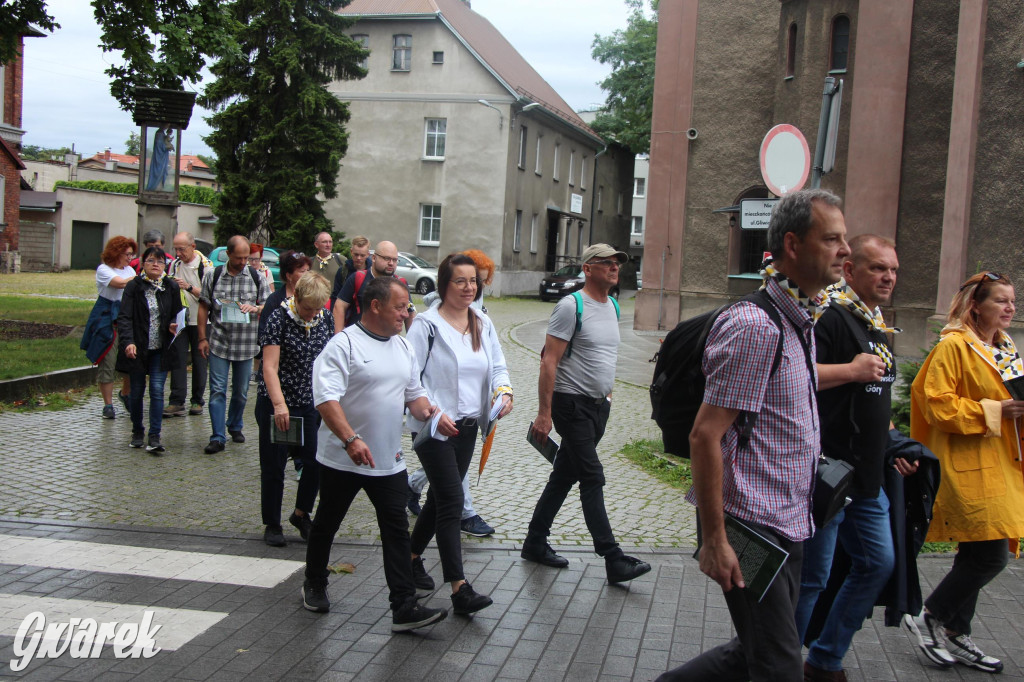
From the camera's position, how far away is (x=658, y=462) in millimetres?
9250

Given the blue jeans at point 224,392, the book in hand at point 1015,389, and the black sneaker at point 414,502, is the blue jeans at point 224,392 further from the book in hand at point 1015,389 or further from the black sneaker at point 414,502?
the book in hand at point 1015,389

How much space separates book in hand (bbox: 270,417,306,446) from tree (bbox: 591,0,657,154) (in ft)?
137

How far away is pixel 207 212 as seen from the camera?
51094mm

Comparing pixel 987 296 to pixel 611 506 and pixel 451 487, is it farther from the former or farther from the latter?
pixel 611 506

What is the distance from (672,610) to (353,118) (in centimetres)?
3784

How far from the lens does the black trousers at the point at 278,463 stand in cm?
631

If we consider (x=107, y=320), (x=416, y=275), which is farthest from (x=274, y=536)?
(x=416, y=275)

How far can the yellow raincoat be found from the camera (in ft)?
15.0

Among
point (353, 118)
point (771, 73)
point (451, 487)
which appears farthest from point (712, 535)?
point (353, 118)

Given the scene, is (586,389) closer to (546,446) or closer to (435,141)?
(546,446)

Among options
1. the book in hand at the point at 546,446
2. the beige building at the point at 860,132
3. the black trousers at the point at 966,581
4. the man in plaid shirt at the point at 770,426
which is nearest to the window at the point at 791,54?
the beige building at the point at 860,132

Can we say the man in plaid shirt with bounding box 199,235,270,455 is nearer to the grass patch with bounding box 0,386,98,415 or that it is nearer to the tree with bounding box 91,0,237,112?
the grass patch with bounding box 0,386,98,415

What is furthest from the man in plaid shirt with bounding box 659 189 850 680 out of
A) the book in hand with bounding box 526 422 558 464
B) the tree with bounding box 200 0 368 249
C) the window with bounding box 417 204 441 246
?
the window with bounding box 417 204 441 246

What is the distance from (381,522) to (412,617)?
1.62 ft
